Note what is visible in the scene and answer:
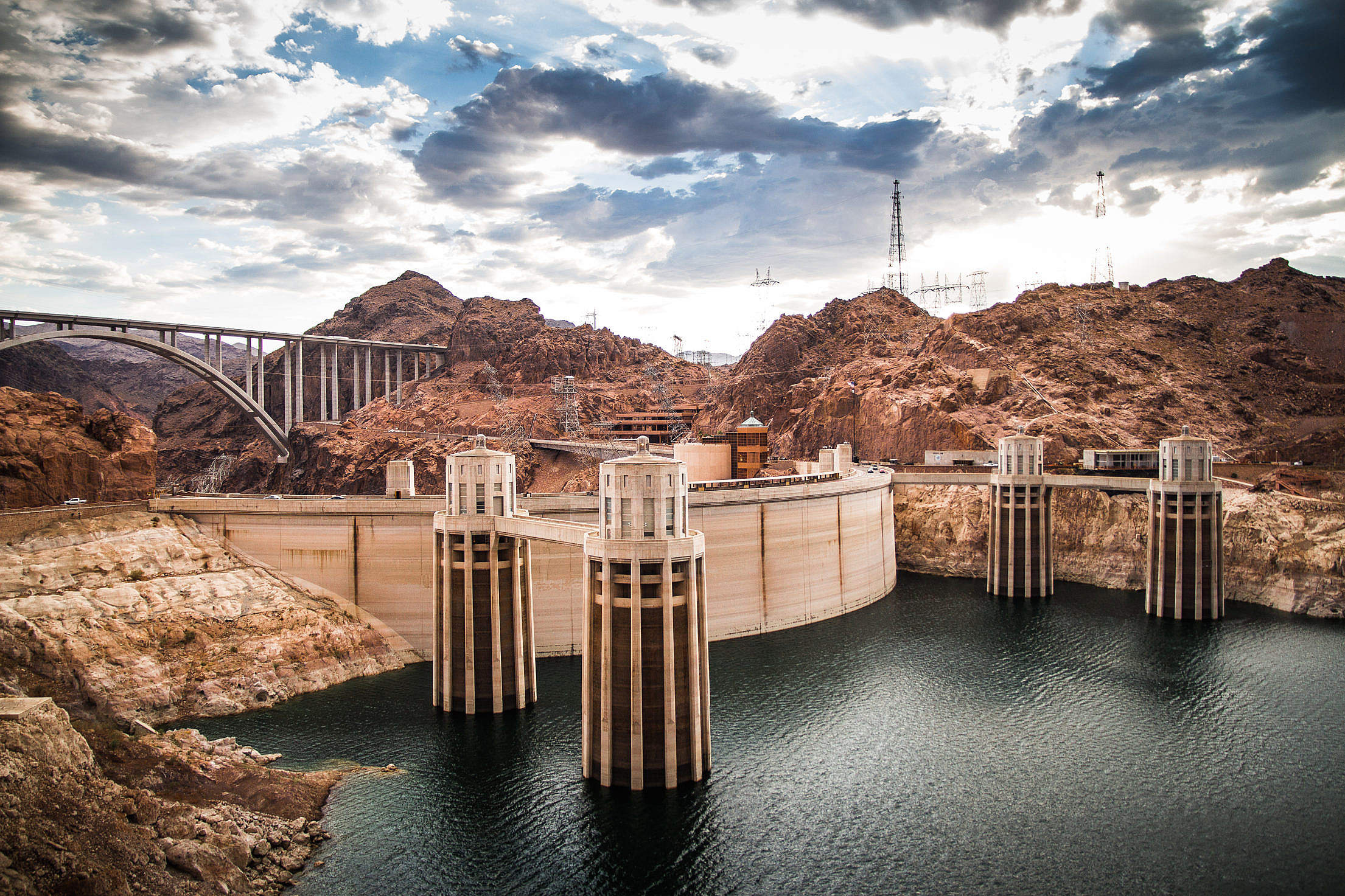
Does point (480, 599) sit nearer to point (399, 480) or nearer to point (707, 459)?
point (399, 480)

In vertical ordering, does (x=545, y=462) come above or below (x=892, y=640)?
above

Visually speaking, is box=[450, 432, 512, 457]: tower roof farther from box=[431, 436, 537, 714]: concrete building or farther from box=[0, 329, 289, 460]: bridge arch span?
box=[0, 329, 289, 460]: bridge arch span

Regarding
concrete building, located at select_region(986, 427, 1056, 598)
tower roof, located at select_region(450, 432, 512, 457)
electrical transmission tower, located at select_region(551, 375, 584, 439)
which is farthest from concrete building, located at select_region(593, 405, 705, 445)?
tower roof, located at select_region(450, 432, 512, 457)

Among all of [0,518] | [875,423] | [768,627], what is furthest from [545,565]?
[875,423]

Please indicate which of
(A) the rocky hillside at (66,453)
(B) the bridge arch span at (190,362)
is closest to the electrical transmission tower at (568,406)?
(B) the bridge arch span at (190,362)

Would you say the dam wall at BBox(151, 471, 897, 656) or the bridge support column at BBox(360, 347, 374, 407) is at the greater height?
the bridge support column at BBox(360, 347, 374, 407)

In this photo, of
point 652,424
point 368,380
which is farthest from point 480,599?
point 368,380

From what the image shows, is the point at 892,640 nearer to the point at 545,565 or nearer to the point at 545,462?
the point at 545,565
